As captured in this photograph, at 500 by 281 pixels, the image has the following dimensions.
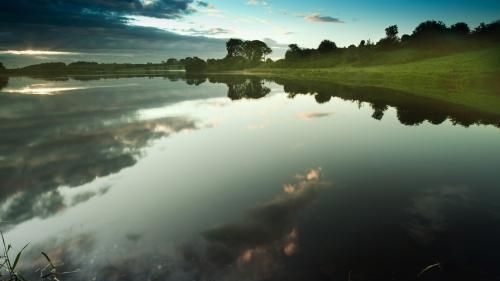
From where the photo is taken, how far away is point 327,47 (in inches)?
6216

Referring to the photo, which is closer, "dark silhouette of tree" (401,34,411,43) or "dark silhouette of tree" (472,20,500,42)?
"dark silhouette of tree" (472,20,500,42)

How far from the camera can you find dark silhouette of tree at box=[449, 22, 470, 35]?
380ft

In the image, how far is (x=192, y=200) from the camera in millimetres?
10914

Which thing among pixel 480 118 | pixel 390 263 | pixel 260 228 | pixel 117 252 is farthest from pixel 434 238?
pixel 480 118

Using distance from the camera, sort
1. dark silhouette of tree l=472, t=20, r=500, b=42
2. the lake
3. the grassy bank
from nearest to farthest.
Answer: the lake → the grassy bank → dark silhouette of tree l=472, t=20, r=500, b=42

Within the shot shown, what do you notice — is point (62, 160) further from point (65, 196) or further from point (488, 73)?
point (488, 73)

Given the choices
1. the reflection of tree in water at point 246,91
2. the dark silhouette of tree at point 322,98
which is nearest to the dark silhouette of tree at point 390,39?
the reflection of tree in water at point 246,91

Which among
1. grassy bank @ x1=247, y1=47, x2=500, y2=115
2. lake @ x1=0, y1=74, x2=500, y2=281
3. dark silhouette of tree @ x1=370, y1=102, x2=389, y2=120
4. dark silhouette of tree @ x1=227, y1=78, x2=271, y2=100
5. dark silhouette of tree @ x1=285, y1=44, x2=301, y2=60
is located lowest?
lake @ x1=0, y1=74, x2=500, y2=281

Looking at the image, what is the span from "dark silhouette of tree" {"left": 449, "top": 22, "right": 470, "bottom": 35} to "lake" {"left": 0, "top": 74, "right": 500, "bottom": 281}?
118141 millimetres

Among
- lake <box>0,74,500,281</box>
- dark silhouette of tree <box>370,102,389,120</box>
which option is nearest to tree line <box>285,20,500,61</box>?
dark silhouette of tree <box>370,102,389,120</box>

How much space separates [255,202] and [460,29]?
455 ft

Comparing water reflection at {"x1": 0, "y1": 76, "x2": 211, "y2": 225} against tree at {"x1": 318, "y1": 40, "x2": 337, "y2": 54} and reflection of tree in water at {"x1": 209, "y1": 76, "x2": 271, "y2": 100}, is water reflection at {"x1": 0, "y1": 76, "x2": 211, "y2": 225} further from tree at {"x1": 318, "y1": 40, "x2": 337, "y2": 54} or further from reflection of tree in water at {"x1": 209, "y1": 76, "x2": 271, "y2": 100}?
tree at {"x1": 318, "y1": 40, "x2": 337, "y2": 54}

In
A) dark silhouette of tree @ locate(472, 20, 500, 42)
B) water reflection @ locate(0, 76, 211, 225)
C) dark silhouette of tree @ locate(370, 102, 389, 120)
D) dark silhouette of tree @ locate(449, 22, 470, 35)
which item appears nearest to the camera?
water reflection @ locate(0, 76, 211, 225)

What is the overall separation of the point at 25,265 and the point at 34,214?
A: 3.20m
